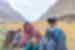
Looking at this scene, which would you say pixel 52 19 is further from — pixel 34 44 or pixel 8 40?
pixel 8 40

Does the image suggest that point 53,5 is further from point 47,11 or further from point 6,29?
point 6,29

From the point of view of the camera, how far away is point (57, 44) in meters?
1.15

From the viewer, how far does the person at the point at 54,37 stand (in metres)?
1.15

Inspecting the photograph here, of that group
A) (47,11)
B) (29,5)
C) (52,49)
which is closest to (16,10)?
(29,5)

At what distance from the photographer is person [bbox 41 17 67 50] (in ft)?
3.78

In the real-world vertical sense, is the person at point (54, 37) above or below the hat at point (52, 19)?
below

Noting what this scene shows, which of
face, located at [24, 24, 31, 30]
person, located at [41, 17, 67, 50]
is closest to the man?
person, located at [41, 17, 67, 50]

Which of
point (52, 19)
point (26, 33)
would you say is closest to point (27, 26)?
point (26, 33)

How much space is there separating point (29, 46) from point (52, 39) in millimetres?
143

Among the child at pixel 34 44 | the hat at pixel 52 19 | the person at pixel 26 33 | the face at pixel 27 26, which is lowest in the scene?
the child at pixel 34 44

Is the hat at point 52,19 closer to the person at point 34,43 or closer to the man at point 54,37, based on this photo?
the man at point 54,37

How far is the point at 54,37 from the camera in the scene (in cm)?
116

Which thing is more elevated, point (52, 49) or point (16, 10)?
point (16, 10)

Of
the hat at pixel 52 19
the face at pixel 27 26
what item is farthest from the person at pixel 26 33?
the hat at pixel 52 19
